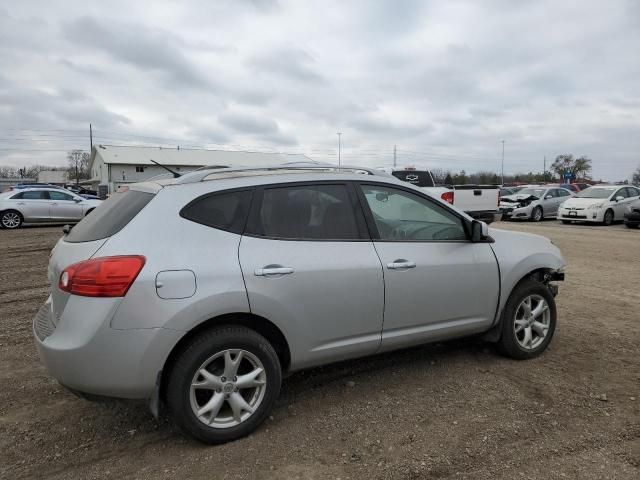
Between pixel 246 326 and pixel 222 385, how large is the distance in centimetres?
39

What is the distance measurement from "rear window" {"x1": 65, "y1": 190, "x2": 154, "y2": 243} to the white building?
184ft

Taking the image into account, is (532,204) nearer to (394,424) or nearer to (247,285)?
(394,424)

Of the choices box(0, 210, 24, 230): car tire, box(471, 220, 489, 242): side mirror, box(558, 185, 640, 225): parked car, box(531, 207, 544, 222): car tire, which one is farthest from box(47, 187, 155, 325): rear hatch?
box(531, 207, 544, 222): car tire

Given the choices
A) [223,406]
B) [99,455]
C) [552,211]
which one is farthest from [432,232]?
[552,211]

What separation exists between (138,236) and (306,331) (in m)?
1.24

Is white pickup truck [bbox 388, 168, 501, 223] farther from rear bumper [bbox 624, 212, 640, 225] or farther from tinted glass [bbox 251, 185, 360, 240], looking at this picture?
tinted glass [bbox 251, 185, 360, 240]

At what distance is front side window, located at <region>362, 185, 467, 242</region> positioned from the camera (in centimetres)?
388

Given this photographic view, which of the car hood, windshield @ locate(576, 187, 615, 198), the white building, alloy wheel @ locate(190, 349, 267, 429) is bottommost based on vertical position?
alloy wheel @ locate(190, 349, 267, 429)

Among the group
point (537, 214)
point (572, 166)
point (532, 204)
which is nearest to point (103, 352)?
point (532, 204)

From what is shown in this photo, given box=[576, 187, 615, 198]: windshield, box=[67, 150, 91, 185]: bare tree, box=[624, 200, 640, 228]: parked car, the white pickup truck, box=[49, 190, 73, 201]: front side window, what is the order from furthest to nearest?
1. box=[67, 150, 91, 185]: bare tree
2. box=[576, 187, 615, 198]: windshield
3. box=[49, 190, 73, 201]: front side window
4. box=[624, 200, 640, 228]: parked car
5. the white pickup truck

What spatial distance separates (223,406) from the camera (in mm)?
3199

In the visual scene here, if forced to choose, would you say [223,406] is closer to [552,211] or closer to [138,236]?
[138,236]

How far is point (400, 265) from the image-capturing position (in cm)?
370

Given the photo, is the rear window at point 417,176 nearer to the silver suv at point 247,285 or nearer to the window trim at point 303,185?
the silver suv at point 247,285
